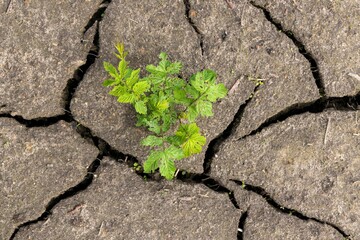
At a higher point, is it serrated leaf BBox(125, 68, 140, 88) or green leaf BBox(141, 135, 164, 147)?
serrated leaf BBox(125, 68, 140, 88)

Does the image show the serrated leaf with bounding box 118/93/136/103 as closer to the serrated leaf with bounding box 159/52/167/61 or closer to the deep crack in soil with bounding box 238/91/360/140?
the serrated leaf with bounding box 159/52/167/61

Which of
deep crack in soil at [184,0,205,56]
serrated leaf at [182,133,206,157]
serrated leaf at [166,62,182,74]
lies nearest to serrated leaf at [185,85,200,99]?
serrated leaf at [166,62,182,74]

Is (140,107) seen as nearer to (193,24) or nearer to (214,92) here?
(214,92)

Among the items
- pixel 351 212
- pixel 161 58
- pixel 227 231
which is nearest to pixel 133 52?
pixel 161 58

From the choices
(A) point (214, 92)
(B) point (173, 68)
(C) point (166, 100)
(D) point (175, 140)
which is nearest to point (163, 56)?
(B) point (173, 68)

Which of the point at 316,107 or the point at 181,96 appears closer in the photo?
the point at 181,96

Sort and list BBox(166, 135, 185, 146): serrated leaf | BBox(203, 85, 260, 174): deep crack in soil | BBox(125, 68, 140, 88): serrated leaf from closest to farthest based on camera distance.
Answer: BBox(125, 68, 140, 88): serrated leaf
BBox(166, 135, 185, 146): serrated leaf
BBox(203, 85, 260, 174): deep crack in soil
